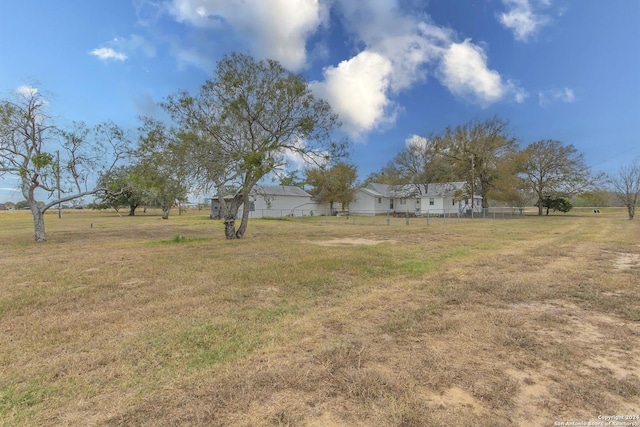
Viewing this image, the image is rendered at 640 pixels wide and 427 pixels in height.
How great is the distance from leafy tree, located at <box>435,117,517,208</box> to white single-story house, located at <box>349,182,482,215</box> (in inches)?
101

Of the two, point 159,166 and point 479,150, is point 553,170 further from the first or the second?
point 159,166

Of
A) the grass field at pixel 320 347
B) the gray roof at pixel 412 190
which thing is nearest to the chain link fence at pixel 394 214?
the gray roof at pixel 412 190

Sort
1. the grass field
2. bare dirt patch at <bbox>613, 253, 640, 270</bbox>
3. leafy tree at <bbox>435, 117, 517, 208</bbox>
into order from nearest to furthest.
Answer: the grass field → bare dirt patch at <bbox>613, 253, 640, 270</bbox> → leafy tree at <bbox>435, 117, 517, 208</bbox>

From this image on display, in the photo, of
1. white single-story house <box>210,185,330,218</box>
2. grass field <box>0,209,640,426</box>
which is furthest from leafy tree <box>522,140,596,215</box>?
grass field <box>0,209,640,426</box>

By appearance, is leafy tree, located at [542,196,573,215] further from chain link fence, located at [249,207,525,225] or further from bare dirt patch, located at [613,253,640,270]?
bare dirt patch, located at [613,253,640,270]

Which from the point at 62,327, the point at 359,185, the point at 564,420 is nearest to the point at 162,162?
the point at 62,327

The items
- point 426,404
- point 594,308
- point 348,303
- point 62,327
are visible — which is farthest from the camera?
point 348,303

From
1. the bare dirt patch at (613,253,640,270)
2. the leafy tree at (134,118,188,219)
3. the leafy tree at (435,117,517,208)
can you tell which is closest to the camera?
the bare dirt patch at (613,253,640,270)

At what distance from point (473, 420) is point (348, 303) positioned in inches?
106

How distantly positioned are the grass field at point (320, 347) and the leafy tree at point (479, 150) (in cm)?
2842

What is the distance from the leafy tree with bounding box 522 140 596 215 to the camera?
108 ft

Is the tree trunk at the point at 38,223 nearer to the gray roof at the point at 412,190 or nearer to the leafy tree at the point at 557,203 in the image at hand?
the gray roof at the point at 412,190

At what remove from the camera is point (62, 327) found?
3.80m

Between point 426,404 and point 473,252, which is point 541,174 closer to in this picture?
point 473,252
